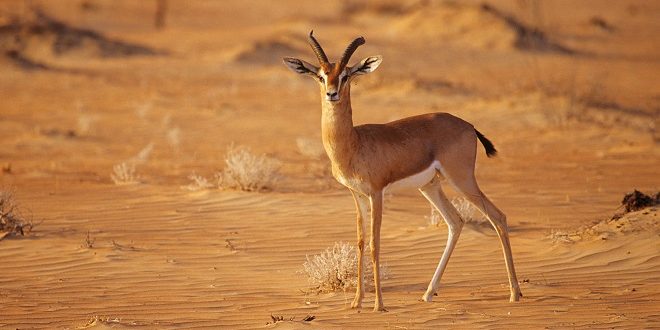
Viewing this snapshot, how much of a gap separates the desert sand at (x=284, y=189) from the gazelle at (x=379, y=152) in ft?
1.97

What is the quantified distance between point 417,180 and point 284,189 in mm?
5911

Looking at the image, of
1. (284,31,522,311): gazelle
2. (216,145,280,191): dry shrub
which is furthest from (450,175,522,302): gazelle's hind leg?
(216,145,280,191): dry shrub

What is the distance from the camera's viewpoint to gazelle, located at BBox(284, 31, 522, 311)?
7.67m

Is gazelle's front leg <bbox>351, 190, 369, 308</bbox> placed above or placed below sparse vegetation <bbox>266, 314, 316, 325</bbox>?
above

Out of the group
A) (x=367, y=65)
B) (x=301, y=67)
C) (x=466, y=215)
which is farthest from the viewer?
(x=466, y=215)

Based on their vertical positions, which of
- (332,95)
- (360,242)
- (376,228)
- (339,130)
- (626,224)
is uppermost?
(332,95)

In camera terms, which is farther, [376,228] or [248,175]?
[248,175]

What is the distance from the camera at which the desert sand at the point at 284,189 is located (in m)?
8.04

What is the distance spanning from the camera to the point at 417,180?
311 inches

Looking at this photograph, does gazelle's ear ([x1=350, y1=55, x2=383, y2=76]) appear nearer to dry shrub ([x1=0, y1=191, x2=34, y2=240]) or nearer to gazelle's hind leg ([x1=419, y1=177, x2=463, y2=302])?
gazelle's hind leg ([x1=419, y1=177, x2=463, y2=302])

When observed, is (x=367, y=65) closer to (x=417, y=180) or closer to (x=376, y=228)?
(x=417, y=180)

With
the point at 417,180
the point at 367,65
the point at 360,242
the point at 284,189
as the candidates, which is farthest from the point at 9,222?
the point at 417,180

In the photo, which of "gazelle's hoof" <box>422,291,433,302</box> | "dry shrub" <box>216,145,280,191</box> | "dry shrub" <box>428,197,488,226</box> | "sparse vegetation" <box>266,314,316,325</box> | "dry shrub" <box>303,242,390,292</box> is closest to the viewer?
"sparse vegetation" <box>266,314,316,325</box>

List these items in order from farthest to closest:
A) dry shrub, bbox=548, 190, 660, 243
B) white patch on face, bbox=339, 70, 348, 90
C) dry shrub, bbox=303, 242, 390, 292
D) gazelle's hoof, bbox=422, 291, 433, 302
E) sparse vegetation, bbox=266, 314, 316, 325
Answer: dry shrub, bbox=548, 190, 660, 243 → dry shrub, bbox=303, 242, 390, 292 → gazelle's hoof, bbox=422, 291, 433, 302 → white patch on face, bbox=339, 70, 348, 90 → sparse vegetation, bbox=266, 314, 316, 325
